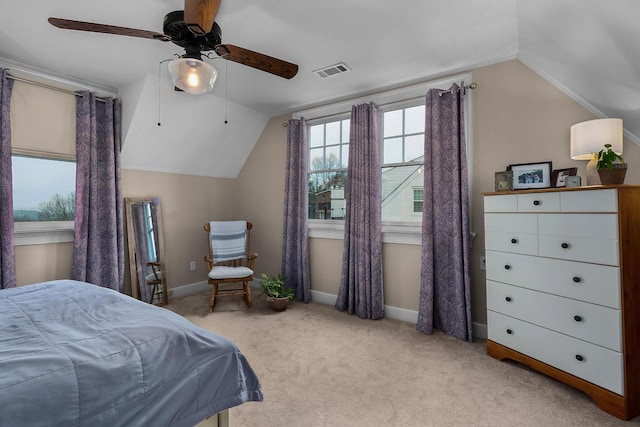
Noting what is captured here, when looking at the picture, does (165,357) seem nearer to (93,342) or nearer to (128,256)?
(93,342)

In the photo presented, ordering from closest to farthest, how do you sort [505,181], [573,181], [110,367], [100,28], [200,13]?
[110,367] → [200,13] → [100,28] → [573,181] → [505,181]

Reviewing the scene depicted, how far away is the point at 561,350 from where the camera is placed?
74.9 inches

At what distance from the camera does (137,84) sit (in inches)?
119

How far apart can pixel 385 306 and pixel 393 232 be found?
0.78m

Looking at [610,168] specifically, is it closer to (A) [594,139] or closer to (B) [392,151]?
(A) [594,139]

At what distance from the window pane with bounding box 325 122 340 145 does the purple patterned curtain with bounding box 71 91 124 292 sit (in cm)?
227

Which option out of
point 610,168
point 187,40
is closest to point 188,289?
point 187,40

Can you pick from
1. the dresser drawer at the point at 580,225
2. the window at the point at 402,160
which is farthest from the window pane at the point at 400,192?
the dresser drawer at the point at 580,225

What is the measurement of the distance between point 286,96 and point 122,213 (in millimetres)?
2181

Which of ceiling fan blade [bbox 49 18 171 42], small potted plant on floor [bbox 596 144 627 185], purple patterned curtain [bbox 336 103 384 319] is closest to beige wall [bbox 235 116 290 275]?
purple patterned curtain [bbox 336 103 384 319]

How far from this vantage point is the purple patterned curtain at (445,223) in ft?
8.67

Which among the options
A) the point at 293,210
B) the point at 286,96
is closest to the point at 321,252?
the point at 293,210

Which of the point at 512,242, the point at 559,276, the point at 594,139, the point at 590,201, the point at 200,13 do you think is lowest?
the point at 559,276

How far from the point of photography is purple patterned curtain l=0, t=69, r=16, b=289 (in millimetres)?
2473
